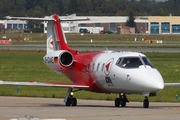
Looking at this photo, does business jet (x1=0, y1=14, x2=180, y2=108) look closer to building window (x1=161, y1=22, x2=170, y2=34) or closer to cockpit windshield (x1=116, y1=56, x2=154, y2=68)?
cockpit windshield (x1=116, y1=56, x2=154, y2=68)

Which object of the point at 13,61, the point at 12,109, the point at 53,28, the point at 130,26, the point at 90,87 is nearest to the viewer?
the point at 12,109

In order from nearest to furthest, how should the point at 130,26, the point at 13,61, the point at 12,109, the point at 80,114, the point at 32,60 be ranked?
1. the point at 80,114
2. the point at 12,109
3. the point at 32,60
4. the point at 13,61
5. the point at 130,26

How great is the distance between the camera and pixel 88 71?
2769 centimetres

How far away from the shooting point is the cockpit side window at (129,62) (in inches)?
1001

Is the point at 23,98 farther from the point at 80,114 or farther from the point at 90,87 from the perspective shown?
the point at 80,114

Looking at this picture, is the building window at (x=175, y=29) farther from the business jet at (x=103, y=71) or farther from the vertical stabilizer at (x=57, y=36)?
the business jet at (x=103, y=71)

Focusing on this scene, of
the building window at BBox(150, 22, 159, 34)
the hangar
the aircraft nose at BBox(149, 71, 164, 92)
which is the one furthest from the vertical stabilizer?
the building window at BBox(150, 22, 159, 34)

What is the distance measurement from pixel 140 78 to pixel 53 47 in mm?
7028

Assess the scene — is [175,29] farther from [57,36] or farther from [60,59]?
[60,59]

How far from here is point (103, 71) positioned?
26516mm

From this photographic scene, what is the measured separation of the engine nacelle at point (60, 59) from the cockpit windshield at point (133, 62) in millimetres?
3220

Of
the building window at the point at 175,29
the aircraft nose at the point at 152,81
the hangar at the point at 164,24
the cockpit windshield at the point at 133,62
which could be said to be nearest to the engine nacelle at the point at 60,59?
the cockpit windshield at the point at 133,62

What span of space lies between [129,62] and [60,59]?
389cm

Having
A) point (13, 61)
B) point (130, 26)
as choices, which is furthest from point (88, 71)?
point (130, 26)
